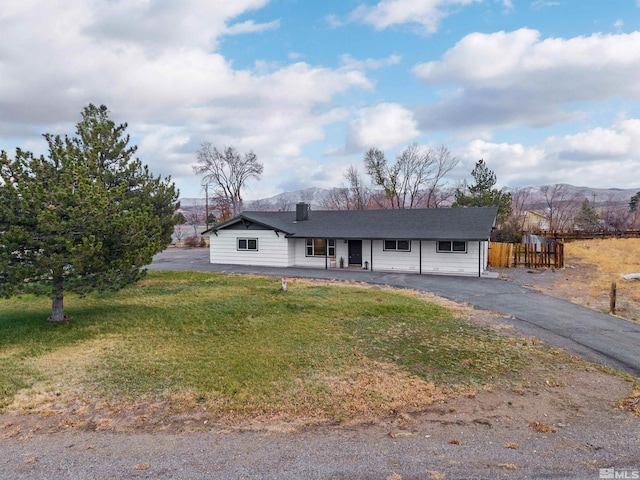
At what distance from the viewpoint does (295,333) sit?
10.1 metres

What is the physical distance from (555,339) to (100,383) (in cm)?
991

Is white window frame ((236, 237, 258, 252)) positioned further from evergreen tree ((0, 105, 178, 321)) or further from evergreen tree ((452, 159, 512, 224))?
evergreen tree ((452, 159, 512, 224))

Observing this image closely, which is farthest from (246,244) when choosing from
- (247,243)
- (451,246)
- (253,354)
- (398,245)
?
(253,354)

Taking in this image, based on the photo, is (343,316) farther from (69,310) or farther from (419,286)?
(69,310)

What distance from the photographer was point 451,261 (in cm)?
2123

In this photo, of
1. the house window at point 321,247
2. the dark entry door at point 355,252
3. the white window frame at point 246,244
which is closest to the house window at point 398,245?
the dark entry door at point 355,252

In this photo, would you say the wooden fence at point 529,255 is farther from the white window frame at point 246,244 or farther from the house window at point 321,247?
the white window frame at point 246,244

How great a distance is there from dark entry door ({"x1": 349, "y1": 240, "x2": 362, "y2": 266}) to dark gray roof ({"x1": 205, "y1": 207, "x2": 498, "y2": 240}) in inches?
27.2

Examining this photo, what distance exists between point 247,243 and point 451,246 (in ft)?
40.5

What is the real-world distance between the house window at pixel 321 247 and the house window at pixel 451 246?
6.22 m

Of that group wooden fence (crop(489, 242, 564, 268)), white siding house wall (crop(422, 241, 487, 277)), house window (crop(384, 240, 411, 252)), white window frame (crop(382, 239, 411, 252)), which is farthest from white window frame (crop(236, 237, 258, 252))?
wooden fence (crop(489, 242, 564, 268))

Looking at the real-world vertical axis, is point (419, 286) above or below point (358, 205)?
below

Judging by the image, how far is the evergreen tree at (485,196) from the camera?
31464 millimetres

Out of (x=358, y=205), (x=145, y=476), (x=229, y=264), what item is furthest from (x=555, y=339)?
(x=358, y=205)
